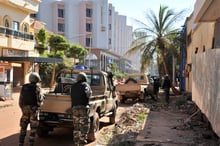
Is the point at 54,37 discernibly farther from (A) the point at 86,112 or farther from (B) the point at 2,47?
(A) the point at 86,112

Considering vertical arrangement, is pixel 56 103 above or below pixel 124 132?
above

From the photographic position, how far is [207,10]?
1257 centimetres

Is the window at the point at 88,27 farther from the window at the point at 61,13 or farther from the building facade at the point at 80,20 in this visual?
the window at the point at 61,13

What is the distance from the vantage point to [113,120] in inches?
548

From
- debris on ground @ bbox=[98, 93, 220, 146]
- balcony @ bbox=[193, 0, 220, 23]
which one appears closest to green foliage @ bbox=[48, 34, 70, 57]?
debris on ground @ bbox=[98, 93, 220, 146]

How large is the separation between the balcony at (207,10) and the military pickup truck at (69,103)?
382 centimetres

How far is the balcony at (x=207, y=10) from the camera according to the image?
11.6 metres

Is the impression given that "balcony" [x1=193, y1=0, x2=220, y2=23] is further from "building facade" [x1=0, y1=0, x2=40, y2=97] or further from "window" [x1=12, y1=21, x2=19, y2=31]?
"window" [x1=12, y1=21, x2=19, y2=31]

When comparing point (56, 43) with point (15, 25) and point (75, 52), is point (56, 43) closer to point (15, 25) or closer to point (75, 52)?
point (75, 52)

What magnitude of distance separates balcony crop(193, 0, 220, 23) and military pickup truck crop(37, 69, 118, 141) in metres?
3.82

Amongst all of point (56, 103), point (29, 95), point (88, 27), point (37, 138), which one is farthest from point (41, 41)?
point (88, 27)

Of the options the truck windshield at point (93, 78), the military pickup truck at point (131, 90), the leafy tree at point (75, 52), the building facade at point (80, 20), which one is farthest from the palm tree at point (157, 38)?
the building facade at point (80, 20)

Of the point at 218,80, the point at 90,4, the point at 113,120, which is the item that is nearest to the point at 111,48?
the point at 90,4

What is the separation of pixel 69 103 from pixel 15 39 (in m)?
25.4
